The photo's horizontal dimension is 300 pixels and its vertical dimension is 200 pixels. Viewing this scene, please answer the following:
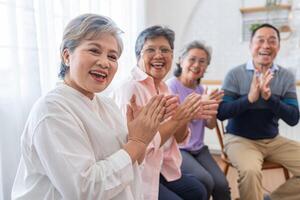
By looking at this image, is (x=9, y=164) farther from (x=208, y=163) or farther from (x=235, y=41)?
(x=235, y=41)

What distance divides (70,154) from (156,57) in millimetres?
858

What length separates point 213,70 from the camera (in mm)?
3207

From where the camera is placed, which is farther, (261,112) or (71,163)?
(261,112)

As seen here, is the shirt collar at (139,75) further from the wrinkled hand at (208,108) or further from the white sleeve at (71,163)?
the white sleeve at (71,163)

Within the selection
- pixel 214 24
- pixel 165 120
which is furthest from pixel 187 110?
pixel 214 24

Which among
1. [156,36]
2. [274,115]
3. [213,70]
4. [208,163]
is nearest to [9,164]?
[156,36]

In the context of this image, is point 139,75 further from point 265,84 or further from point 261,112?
point 261,112

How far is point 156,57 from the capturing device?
155 cm

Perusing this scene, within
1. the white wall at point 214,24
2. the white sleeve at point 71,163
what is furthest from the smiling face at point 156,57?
the white wall at point 214,24

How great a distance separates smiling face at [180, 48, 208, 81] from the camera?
6.33ft

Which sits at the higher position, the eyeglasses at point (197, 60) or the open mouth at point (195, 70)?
the eyeglasses at point (197, 60)

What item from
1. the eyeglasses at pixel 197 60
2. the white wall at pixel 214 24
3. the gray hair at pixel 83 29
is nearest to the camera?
the gray hair at pixel 83 29

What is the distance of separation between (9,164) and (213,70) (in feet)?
7.68

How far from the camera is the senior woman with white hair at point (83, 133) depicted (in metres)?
0.82
